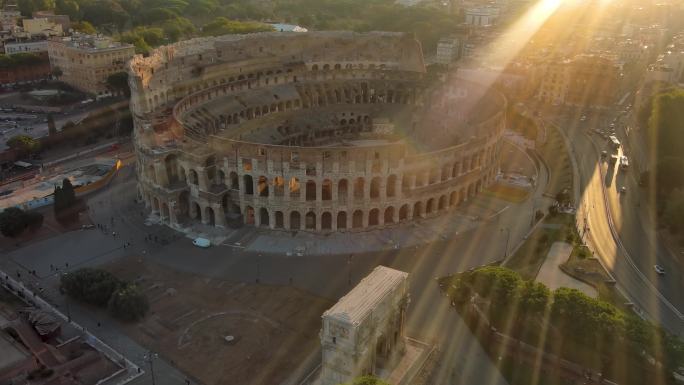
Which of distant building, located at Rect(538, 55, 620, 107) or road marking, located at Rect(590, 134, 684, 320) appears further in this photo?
distant building, located at Rect(538, 55, 620, 107)

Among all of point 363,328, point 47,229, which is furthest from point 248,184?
point 363,328

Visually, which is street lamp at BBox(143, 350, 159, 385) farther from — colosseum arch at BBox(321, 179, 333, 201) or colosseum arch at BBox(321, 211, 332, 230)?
colosseum arch at BBox(321, 179, 333, 201)

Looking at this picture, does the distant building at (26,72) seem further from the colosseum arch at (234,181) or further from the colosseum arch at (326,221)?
the colosseum arch at (326,221)

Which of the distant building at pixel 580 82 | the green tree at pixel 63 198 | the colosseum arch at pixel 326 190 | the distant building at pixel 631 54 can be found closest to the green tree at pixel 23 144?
the green tree at pixel 63 198

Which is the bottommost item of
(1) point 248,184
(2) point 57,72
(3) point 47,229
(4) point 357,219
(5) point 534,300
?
(3) point 47,229

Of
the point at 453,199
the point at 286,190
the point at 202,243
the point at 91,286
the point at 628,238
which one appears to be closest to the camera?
the point at 91,286

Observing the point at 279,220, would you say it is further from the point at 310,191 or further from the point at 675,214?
the point at 675,214

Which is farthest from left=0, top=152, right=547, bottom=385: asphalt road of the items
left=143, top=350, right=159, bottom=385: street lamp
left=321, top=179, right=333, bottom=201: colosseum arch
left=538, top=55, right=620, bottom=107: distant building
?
left=538, top=55, right=620, bottom=107: distant building

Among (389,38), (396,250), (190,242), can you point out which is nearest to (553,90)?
(389,38)
